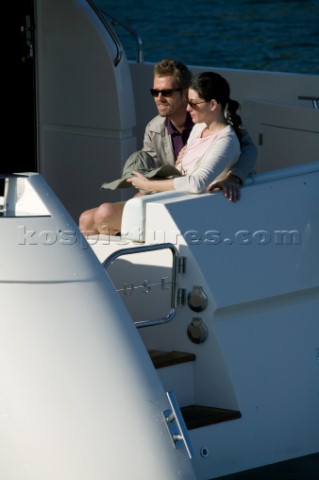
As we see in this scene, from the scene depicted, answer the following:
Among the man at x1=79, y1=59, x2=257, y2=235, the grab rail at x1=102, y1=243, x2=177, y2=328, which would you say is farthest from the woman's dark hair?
the grab rail at x1=102, y1=243, x2=177, y2=328

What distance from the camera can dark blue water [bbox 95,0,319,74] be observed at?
1911 centimetres

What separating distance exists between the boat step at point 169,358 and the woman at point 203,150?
0.52m

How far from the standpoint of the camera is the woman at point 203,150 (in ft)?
15.6

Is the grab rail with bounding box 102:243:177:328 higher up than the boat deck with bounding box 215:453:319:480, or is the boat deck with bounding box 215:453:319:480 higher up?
the grab rail with bounding box 102:243:177:328

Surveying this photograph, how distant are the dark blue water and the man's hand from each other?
1323 centimetres

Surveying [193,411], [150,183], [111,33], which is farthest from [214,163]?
[111,33]

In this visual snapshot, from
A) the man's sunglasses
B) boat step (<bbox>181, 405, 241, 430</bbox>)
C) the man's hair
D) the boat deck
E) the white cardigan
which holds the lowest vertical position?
the boat deck

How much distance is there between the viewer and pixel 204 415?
4730mm

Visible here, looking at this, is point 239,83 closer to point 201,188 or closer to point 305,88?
point 305,88

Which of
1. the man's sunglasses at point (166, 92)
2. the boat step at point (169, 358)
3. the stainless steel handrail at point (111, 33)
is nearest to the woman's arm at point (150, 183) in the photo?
the man's sunglasses at point (166, 92)

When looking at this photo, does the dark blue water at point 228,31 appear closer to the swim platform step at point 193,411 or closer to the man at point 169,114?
the man at point 169,114

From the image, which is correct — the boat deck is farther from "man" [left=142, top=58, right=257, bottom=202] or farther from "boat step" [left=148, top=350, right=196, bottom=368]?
"man" [left=142, top=58, right=257, bottom=202]

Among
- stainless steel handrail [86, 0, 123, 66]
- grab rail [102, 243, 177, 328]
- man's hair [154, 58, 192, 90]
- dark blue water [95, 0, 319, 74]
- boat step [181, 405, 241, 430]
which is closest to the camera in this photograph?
grab rail [102, 243, 177, 328]

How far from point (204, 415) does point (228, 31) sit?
54.3 feet
